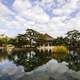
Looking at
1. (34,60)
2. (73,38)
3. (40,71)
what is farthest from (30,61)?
(73,38)

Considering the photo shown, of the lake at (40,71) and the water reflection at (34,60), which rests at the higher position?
the water reflection at (34,60)

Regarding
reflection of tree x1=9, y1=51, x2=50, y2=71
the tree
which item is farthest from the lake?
the tree

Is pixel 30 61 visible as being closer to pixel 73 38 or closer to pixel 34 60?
pixel 34 60

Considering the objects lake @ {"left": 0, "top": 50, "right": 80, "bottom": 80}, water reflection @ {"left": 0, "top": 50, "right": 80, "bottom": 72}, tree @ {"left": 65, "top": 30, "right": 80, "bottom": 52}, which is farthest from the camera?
tree @ {"left": 65, "top": 30, "right": 80, "bottom": 52}

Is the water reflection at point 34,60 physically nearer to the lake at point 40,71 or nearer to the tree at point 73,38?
the lake at point 40,71

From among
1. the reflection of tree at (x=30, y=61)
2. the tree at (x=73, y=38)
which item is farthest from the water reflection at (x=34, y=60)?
the tree at (x=73, y=38)

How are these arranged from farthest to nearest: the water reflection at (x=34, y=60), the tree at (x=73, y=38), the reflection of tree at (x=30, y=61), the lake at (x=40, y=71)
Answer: the tree at (x=73, y=38)
the reflection of tree at (x=30, y=61)
the water reflection at (x=34, y=60)
the lake at (x=40, y=71)

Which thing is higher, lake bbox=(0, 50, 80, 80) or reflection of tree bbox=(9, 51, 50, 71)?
reflection of tree bbox=(9, 51, 50, 71)

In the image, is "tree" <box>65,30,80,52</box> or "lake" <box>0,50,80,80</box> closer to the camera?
"lake" <box>0,50,80,80</box>

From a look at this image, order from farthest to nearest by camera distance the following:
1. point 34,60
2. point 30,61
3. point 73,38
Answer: point 73,38 < point 34,60 < point 30,61

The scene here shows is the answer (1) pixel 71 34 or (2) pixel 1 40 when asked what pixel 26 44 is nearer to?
(2) pixel 1 40

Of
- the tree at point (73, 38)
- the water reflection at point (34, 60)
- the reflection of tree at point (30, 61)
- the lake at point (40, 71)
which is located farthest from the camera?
the tree at point (73, 38)

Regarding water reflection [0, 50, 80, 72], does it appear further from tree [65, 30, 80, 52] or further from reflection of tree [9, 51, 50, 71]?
tree [65, 30, 80, 52]

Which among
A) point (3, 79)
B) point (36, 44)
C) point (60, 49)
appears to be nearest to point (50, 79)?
point (3, 79)
